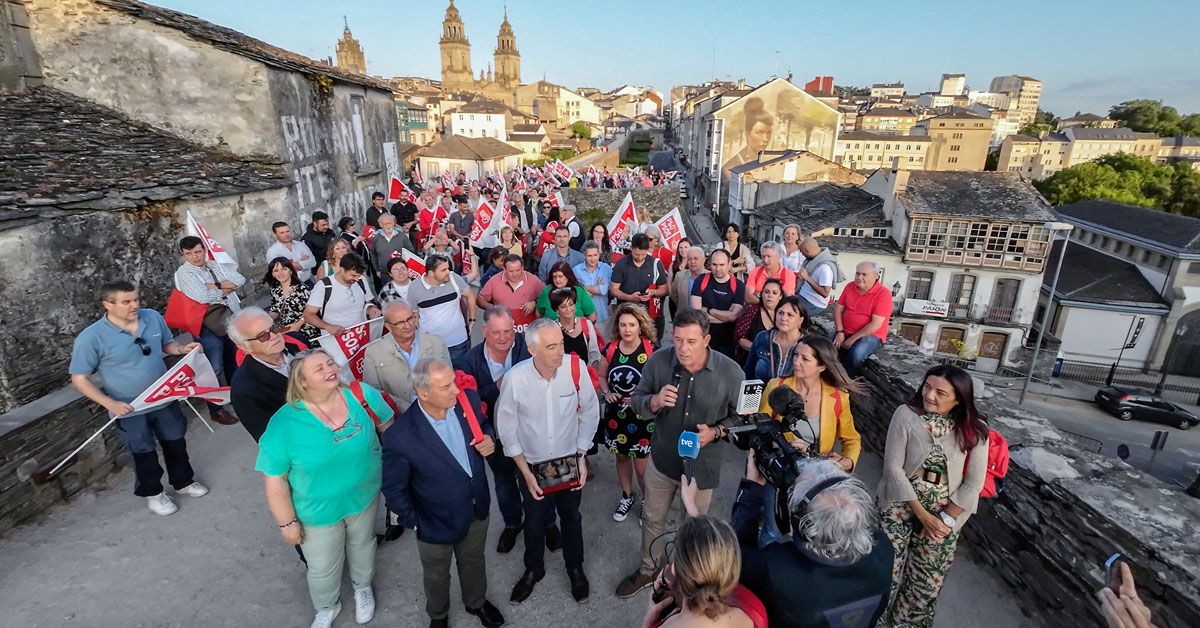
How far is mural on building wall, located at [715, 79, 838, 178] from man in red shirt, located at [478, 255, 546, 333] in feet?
132

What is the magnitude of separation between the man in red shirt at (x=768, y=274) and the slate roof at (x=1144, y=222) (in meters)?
34.9

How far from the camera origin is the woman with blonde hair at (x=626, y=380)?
398 cm

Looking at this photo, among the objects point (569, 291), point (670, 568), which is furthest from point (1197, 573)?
point (569, 291)

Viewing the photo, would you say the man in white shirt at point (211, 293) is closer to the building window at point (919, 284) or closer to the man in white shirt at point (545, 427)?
the man in white shirt at point (545, 427)

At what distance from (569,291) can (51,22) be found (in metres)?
10.3

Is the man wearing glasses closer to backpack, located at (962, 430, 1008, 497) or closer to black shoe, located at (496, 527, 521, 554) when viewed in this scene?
black shoe, located at (496, 527, 521, 554)

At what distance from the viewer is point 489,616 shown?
11.2ft

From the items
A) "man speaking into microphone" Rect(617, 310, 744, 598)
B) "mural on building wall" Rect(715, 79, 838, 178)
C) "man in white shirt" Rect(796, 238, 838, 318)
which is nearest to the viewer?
"man speaking into microphone" Rect(617, 310, 744, 598)

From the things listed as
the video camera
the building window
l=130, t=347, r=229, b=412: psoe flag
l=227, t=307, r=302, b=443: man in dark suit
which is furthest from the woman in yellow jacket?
the building window

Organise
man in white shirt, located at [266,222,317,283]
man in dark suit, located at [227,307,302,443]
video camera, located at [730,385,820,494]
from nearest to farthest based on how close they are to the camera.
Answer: video camera, located at [730,385,820,494]
man in dark suit, located at [227,307,302,443]
man in white shirt, located at [266,222,317,283]

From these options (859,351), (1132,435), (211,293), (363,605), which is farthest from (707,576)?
(1132,435)

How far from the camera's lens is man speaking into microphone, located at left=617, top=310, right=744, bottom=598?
10.4 ft

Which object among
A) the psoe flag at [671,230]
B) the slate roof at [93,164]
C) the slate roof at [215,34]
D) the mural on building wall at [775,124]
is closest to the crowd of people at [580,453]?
the slate roof at [93,164]

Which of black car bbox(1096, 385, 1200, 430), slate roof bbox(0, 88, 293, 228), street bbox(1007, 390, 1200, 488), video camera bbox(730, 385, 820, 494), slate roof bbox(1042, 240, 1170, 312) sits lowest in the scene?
street bbox(1007, 390, 1200, 488)
